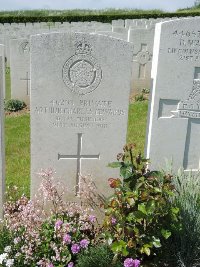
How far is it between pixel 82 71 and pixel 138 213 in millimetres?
1589

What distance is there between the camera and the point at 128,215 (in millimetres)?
3230

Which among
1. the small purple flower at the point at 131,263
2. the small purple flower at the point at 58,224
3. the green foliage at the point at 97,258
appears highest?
the small purple flower at the point at 58,224

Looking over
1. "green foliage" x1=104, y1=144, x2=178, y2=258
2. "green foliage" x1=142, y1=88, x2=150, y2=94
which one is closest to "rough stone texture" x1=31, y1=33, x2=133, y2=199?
"green foliage" x1=104, y1=144, x2=178, y2=258

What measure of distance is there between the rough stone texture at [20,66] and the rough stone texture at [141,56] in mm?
2573

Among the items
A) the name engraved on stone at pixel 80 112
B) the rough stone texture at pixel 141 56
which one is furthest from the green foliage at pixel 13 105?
the name engraved on stone at pixel 80 112

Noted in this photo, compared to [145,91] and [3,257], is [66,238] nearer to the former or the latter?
[3,257]

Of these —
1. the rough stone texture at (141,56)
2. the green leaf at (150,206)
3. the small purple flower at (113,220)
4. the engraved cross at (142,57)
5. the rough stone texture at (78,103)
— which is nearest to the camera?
the green leaf at (150,206)

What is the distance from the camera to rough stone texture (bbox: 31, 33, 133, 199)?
3.88 metres

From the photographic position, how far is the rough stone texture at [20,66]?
9.31 m

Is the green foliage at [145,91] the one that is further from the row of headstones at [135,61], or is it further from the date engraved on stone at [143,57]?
the date engraved on stone at [143,57]

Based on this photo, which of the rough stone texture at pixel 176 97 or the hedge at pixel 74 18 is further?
the hedge at pixel 74 18

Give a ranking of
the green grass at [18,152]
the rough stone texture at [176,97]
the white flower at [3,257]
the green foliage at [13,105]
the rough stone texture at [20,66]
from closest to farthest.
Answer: the white flower at [3,257] < the rough stone texture at [176,97] < the green grass at [18,152] < the green foliage at [13,105] < the rough stone texture at [20,66]

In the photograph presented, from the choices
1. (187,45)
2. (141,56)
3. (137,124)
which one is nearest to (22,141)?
(137,124)

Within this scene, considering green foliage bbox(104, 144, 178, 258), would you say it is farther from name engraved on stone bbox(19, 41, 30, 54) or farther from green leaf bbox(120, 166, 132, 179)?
name engraved on stone bbox(19, 41, 30, 54)
